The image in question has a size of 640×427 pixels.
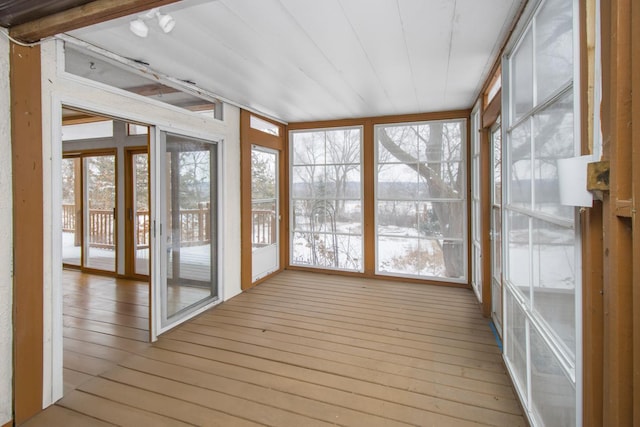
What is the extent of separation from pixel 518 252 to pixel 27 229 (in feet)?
9.68

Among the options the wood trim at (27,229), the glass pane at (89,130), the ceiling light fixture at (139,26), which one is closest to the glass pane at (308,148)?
the glass pane at (89,130)

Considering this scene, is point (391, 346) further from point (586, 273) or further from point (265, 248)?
point (265, 248)

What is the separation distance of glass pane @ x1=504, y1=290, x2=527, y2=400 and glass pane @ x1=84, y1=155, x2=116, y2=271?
217 inches

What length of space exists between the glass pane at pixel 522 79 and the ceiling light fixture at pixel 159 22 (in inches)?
76.2

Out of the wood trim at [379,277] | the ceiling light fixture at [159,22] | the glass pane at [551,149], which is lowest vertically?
the wood trim at [379,277]

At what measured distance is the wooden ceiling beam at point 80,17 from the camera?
1.33 meters

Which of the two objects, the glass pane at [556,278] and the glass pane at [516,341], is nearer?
the glass pane at [556,278]

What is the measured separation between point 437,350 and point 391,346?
1.21 ft

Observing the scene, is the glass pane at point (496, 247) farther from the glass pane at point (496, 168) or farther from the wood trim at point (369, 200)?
the wood trim at point (369, 200)

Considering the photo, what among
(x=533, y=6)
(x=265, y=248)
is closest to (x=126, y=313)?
(x=265, y=248)

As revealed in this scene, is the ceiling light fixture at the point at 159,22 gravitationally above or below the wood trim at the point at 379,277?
above

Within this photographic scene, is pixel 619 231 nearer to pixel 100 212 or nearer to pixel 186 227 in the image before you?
pixel 186 227

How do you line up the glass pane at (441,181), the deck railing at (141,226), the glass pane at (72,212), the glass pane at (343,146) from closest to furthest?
the deck railing at (141,226), the glass pane at (441,181), the glass pane at (343,146), the glass pane at (72,212)

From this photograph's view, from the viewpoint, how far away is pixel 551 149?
1.34 meters
